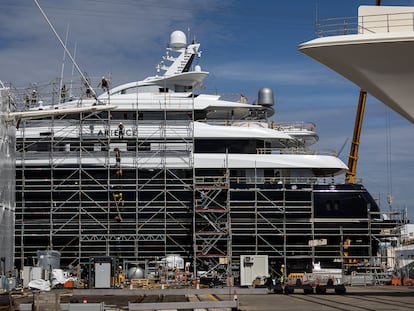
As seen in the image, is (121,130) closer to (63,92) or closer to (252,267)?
(63,92)

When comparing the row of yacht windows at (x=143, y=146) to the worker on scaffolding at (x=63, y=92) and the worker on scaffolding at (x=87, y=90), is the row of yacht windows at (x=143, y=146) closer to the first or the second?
the worker on scaffolding at (x=87, y=90)

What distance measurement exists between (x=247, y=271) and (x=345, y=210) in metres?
7.03

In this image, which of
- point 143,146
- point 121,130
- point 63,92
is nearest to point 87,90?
point 63,92

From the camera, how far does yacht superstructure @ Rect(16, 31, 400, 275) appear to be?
40.5m

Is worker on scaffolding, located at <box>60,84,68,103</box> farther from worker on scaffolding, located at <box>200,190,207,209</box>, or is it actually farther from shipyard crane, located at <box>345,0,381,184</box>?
shipyard crane, located at <box>345,0,381,184</box>

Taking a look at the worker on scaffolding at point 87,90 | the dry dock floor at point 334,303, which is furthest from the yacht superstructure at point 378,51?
the worker on scaffolding at point 87,90

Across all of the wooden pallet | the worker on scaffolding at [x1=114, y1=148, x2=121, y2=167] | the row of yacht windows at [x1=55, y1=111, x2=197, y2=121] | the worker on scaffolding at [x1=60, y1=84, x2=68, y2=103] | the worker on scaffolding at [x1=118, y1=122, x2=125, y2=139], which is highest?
the worker on scaffolding at [x1=60, y1=84, x2=68, y2=103]

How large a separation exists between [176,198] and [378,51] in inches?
742

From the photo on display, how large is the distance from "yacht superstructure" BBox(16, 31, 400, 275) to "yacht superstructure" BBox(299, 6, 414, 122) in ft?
50.9

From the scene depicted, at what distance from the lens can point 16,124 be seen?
1528 inches

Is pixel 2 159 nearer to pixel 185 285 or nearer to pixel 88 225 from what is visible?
pixel 88 225

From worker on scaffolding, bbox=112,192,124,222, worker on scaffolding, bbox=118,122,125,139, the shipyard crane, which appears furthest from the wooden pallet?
the shipyard crane

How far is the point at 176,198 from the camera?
41.2 m

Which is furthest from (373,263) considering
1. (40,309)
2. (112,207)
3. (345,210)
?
(40,309)
